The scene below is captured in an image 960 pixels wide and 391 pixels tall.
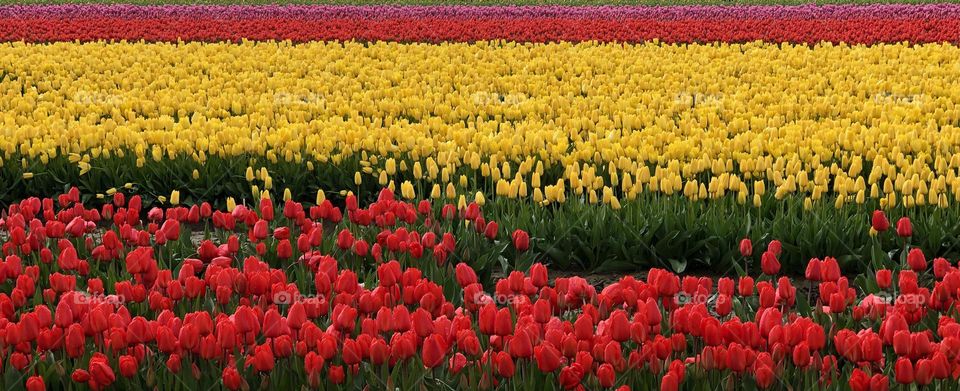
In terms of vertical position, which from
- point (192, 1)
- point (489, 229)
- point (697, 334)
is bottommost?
point (192, 1)

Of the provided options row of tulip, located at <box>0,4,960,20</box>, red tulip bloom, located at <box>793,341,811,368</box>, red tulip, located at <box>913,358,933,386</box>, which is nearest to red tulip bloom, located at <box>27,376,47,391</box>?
red tulip bloom, located at <box>793,341,811,368</box>

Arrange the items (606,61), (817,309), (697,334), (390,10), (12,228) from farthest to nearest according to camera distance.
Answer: (390,10) < (606,61) < (12,228) < (817,309) < (697,334)

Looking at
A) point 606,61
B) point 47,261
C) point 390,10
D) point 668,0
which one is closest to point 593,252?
point 47,261

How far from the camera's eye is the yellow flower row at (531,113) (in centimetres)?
638

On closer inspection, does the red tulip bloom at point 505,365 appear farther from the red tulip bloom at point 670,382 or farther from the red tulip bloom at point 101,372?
the red tulip bloom at point 101,372

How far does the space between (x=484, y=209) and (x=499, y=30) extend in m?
10.3

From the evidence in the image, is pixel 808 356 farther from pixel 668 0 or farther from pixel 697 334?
pixel 668 0

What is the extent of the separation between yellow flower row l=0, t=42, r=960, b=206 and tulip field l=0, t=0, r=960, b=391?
1.5 inches

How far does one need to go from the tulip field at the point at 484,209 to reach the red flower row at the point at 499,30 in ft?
0.31

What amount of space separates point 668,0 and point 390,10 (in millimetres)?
5816

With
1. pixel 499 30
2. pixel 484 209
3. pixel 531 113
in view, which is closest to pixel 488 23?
pixel 499 30

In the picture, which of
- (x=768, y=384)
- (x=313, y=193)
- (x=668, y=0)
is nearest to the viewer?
(x=768, y=384)

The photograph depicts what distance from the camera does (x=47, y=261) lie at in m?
4.38

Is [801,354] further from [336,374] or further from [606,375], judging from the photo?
[336,374]
